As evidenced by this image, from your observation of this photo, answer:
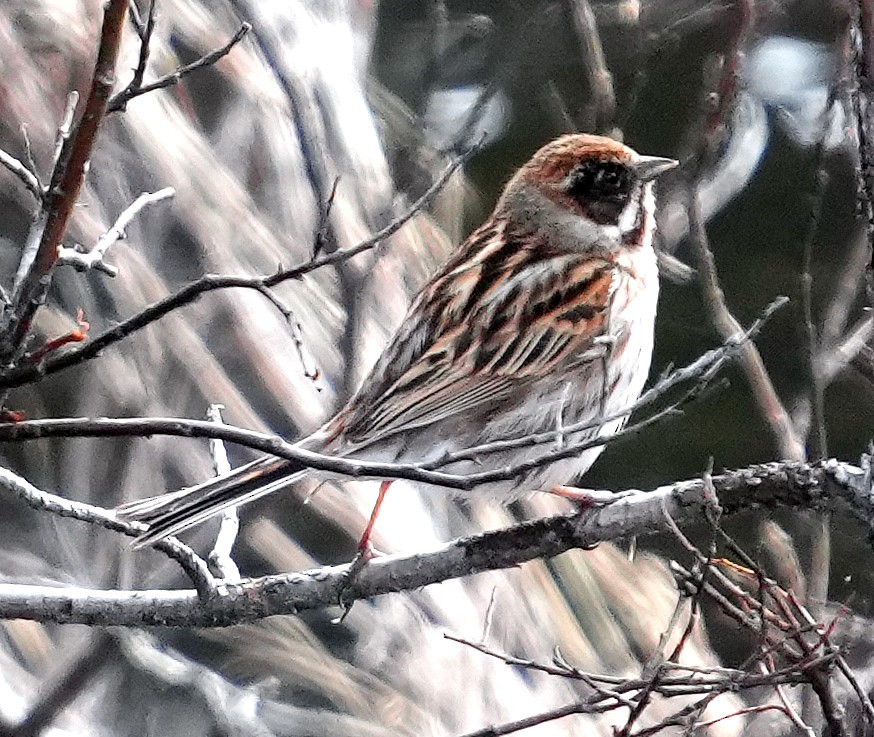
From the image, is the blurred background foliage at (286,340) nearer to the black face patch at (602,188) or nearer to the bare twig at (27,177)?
the black face patch at (602,188)

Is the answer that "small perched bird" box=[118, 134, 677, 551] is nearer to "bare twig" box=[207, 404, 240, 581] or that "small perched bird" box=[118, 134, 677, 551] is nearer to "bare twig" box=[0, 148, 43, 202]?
"bare twig" box=[207, 404, 240, 581]

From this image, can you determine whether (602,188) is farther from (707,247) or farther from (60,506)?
(60,506)

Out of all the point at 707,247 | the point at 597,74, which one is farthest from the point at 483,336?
the point at 597,74

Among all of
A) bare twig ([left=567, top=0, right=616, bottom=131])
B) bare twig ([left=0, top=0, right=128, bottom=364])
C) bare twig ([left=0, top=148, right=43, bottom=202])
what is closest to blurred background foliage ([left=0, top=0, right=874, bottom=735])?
bare twig ([left=567, top=0, right=616, bottom=131])

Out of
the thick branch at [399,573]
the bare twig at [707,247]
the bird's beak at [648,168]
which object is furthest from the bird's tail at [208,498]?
the bird's beak at [648,168]

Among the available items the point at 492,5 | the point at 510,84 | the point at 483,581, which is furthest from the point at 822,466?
the point at 492,5
